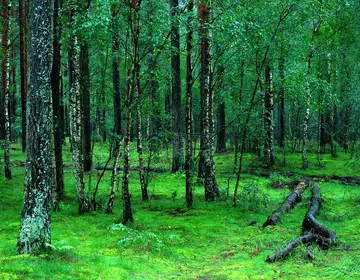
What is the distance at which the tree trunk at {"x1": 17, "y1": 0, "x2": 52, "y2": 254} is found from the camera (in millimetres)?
7168

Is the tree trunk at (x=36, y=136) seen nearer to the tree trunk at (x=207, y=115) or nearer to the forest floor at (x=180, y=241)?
the forest floor at (x=180, y=241)

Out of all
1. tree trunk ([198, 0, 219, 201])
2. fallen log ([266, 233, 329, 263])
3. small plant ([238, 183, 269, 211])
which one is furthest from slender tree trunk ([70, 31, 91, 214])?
fallen log ([266, 233, 329, 263])

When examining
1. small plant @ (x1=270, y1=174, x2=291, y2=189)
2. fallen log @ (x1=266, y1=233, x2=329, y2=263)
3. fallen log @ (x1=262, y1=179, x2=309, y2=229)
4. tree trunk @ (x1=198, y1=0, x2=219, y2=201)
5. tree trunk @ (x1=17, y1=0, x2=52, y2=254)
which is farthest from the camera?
small plant @ (x1=270, y1=174, x2=291, y2=189)

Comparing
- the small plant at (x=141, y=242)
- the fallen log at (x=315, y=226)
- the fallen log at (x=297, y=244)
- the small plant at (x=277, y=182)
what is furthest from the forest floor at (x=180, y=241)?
the small plant at (x=277, y=182)

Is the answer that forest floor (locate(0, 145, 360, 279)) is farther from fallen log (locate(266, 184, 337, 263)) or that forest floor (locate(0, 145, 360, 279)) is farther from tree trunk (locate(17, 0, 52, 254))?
tree trunk (locate(17, 0, 52, 254))

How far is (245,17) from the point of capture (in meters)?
12.9

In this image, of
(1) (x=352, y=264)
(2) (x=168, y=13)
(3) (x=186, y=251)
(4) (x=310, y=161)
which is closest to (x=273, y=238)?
(3) (x=186, y=251)

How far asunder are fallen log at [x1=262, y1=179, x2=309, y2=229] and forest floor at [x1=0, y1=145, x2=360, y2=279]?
27cm

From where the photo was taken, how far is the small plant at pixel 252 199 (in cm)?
1427

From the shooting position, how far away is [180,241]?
400 inches

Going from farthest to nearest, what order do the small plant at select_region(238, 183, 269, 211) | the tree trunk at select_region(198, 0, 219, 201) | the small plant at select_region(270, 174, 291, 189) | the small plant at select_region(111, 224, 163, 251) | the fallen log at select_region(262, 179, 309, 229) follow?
1. the small plant at select_region(270, 174, 291, 189)
2. the tree trunk at select_region(198, 0, 219, 201)
3. the small plant at select_region(238, 183, 269, 211)
4. the fallen log at select_region(262, 179, 309, 229)
5. the small plant at select_region(111, 224, 163, 251)

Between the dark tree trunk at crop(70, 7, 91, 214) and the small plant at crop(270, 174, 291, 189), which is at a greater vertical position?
the dark tree trunk at crop(70, 7, 91, 214)

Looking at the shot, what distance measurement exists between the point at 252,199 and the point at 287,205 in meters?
1.33

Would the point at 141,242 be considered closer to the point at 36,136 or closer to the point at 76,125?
the point at 36,136
